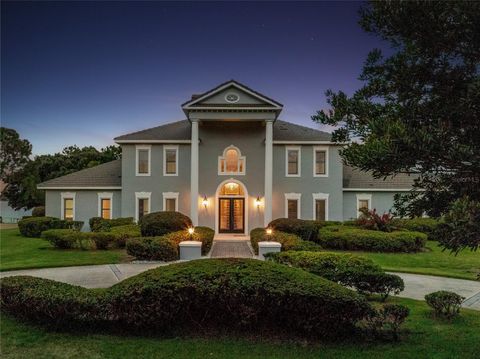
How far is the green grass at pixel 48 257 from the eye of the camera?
14.7 meters

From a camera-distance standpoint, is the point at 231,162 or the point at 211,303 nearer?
the point at 211,303

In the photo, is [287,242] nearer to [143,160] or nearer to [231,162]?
[231,162]

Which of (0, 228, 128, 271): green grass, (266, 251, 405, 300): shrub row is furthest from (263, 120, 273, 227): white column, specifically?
(266, 251, 405, 300): shrub row

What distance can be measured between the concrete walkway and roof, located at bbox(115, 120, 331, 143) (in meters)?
12.2

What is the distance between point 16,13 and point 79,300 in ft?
31.9

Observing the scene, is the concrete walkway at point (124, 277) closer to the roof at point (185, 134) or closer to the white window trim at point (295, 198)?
the white window trim at point (295, 198)

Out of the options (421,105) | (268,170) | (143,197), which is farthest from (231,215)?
(421,105)

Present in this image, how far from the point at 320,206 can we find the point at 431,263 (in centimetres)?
967

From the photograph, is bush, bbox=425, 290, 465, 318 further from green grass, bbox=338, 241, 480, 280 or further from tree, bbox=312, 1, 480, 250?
green grass, bbox=338, 241, 480, 280

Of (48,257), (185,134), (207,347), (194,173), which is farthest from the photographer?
(185,134)

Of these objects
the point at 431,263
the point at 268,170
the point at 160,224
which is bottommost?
the point at 431,263

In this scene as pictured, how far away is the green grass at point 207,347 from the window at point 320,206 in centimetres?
1832

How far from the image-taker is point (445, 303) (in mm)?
7812

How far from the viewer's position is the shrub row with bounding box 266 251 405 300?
873 centimetres
